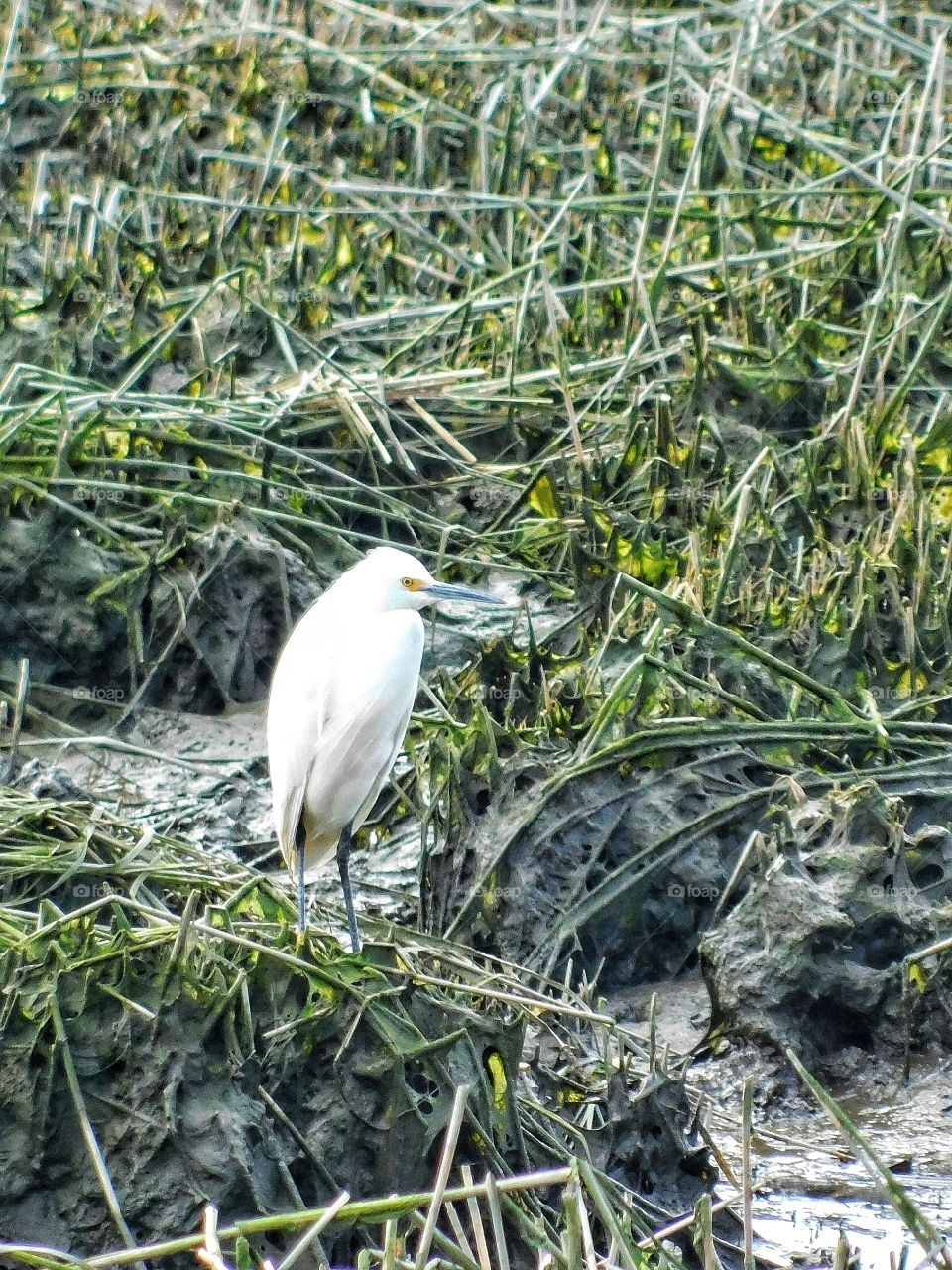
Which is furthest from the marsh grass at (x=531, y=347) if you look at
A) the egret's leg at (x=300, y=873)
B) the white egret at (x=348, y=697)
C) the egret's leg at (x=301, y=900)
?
the white egret at (x=348, y=697)

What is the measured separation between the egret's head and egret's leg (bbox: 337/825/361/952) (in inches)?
22.4

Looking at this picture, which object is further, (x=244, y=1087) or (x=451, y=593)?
(x=451, y=593)

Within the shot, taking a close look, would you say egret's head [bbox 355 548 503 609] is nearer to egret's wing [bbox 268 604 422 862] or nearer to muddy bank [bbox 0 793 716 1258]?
egret's wing [bbox 268 604 422 862]

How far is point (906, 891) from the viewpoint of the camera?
447 centimetres

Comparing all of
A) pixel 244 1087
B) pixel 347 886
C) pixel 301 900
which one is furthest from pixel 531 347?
pixel 244 1087

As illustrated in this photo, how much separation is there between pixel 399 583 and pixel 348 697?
11.3 inches

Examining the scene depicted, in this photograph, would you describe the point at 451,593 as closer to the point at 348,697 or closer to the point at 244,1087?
the point at 348,697

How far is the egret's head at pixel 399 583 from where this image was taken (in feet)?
15.3

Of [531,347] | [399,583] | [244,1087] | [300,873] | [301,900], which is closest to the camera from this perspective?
[244,1087]

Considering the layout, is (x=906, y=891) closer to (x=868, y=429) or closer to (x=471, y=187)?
(x=868, y=429)

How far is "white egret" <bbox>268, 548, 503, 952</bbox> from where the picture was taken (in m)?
4.57

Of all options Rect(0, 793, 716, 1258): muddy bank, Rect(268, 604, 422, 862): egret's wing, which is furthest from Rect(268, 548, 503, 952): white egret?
Rect(0, 793, 716, 1258): muddy bank

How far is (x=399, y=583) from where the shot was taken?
466cm

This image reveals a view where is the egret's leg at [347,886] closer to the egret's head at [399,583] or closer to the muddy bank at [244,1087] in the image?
the egret's head at [399,583]
